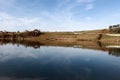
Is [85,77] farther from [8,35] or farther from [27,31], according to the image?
[8,35]

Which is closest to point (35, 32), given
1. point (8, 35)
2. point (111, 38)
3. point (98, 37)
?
point (8, 35)

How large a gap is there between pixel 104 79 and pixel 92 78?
4.30 ft

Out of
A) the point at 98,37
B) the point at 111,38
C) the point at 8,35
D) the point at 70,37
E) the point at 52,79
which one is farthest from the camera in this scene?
the point at 8,35

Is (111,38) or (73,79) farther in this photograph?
(111,38)

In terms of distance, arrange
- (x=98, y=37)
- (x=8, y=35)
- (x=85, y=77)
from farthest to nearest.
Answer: (x=8, y=35) → (x=98, y=37) → (x=85, y=77)

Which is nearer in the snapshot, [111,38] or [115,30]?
[111,38]

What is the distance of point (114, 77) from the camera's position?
2052cm

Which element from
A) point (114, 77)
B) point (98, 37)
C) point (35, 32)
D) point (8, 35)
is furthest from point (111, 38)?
point (8, 35)

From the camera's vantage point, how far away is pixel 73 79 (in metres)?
19.4

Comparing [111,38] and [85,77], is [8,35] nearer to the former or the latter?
[111,38]

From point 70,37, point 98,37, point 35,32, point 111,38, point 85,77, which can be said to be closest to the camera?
point 85,77

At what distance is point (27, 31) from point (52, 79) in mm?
131556

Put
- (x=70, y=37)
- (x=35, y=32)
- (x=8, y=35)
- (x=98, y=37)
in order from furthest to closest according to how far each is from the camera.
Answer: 1. (x=8, y=35)
2. (x=35, y=32)
3. (x=70, y=37)
4. (x=98, y=37)

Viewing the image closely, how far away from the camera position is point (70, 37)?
123375 millimetres
